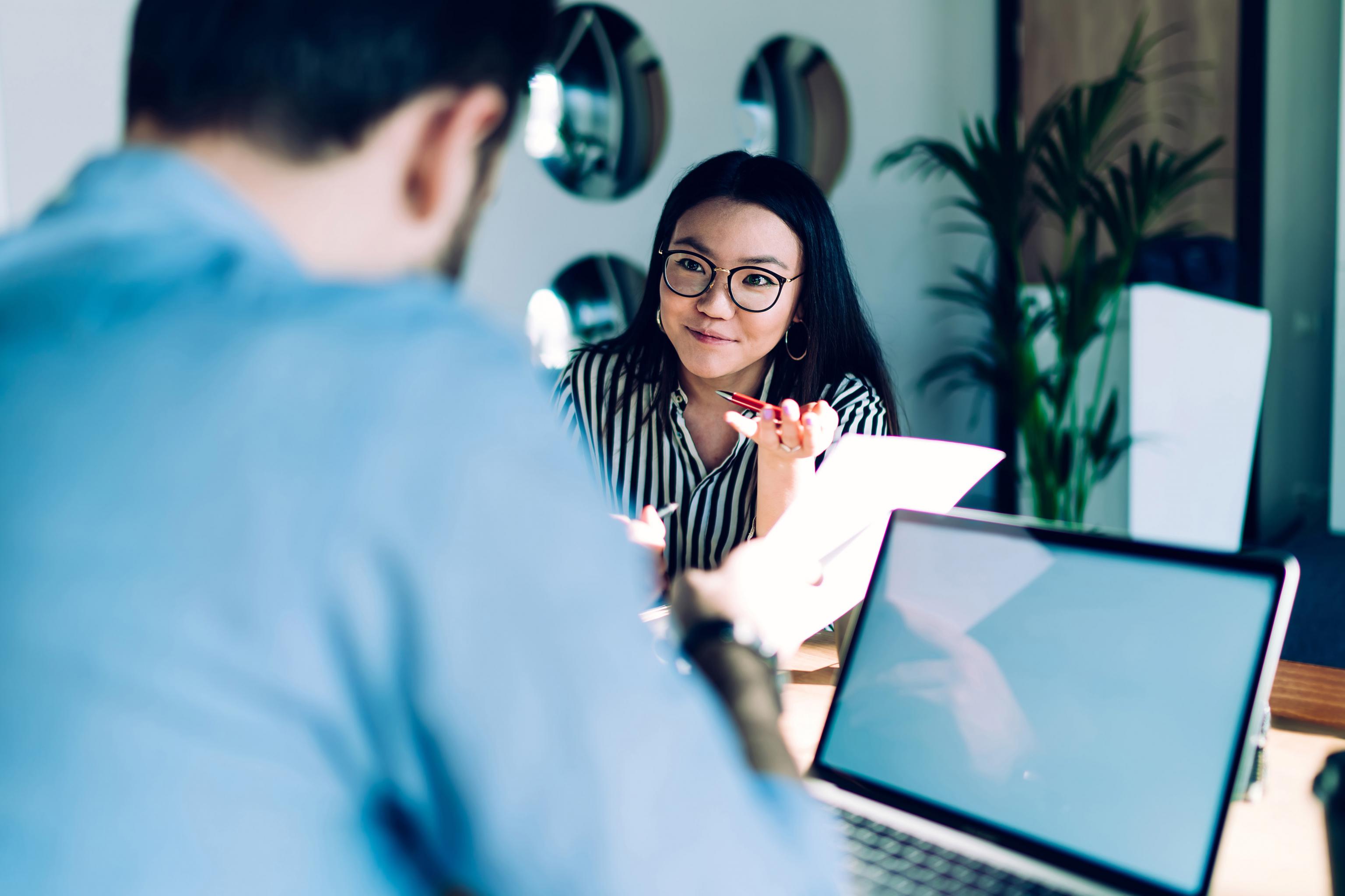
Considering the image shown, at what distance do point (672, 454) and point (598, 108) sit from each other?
1591 mm

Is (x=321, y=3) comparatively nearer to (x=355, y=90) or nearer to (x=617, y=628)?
(x=355, y=90)

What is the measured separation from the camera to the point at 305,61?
445mm

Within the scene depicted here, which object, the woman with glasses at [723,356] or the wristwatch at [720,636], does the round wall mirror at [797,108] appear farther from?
the wristwatch at [720,636]

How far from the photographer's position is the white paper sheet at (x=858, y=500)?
3.76ft

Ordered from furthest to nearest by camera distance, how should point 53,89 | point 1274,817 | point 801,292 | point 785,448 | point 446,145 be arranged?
point 53,89 < point 801,292 < point 785,448 < point 1274,817 < point 446,145

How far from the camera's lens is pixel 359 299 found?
0.40 meters

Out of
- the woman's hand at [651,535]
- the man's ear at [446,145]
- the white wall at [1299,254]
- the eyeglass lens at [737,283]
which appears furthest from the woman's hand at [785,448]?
the white wall at [1299,254]

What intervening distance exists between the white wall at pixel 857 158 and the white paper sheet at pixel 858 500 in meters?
1.68

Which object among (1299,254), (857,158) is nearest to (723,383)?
(857,158)

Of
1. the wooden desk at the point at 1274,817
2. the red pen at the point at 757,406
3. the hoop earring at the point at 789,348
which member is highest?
the hoop earring at the point at 789,348

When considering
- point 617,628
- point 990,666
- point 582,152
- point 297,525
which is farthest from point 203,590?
point 582,152

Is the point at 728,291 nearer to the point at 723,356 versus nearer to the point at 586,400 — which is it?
the point at 723,356

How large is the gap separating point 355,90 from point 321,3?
40 mm

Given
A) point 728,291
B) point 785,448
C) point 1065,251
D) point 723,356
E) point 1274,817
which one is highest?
point 1065,251
